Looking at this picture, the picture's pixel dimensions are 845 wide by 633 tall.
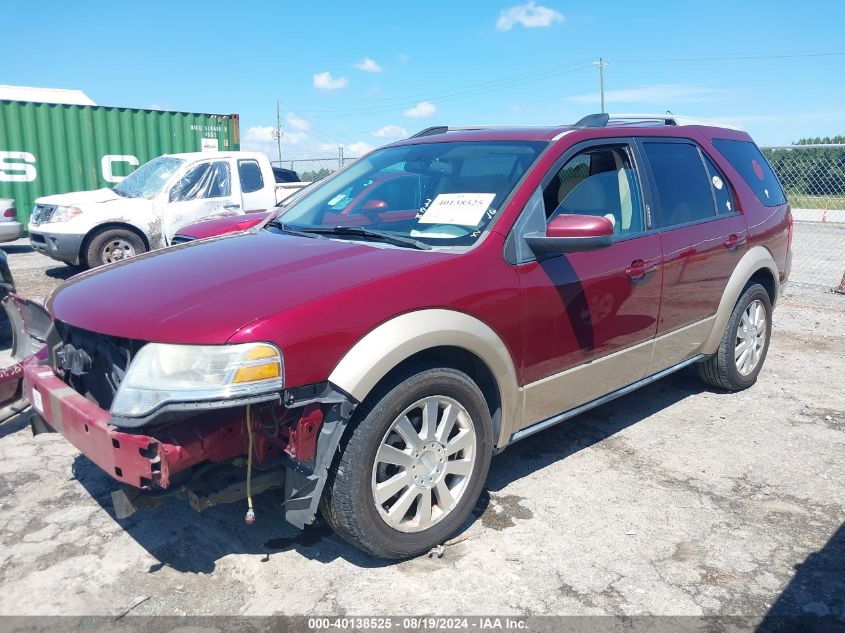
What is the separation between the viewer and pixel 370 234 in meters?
3.38

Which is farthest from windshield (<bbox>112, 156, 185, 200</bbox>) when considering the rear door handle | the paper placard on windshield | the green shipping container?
the rear door handle

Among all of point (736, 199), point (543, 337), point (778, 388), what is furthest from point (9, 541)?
point (778, 388)

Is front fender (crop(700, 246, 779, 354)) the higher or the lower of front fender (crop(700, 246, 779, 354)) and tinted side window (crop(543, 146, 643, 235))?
the lower

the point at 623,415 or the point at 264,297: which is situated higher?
the point at 264,297

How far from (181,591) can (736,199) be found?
415 cm

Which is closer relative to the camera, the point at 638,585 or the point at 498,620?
the point at 498,620

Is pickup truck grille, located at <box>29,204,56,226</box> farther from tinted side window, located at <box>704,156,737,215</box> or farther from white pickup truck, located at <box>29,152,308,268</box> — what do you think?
tinted side window, located at <box>704,156,737,215</box>

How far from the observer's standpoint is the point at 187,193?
980cm

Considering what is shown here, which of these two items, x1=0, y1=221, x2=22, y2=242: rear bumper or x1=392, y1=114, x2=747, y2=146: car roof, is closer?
x1=392, y1=114, x2=747, y2=146: car roof

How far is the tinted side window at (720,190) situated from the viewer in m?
4.59

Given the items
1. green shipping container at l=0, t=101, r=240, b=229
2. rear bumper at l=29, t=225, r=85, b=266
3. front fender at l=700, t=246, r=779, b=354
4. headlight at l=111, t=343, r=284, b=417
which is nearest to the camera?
headlight at l=111, t=343, r=284, b=417

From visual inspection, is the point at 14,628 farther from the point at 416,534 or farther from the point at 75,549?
the point at 416,534

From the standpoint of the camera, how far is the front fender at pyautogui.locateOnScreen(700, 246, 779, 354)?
4.63 metres

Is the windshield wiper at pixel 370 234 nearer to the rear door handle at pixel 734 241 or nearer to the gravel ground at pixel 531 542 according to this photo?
the gravel ground at pixel 531 542
